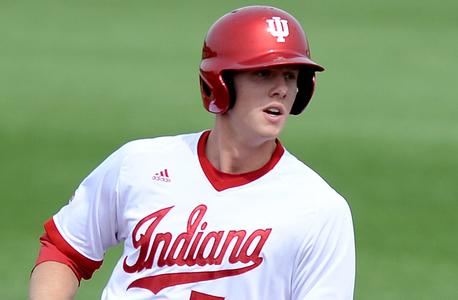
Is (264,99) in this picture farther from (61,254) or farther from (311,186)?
(61,254)

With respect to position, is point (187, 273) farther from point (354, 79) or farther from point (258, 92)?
point (354, 79)

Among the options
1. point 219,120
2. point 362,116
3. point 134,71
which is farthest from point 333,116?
point 219,120

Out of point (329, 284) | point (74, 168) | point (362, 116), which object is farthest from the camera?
point (362, 116)

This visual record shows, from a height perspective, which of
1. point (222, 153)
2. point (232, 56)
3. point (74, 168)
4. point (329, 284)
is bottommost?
point (74, 168)

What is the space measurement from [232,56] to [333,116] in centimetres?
596

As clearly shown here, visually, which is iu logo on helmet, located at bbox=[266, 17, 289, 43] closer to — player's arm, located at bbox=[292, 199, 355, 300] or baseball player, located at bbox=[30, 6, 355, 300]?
baseball player, located at bbox=[30, 6, 355, 300]

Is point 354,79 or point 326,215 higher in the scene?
point 326,215

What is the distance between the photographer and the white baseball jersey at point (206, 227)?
15.4 feet

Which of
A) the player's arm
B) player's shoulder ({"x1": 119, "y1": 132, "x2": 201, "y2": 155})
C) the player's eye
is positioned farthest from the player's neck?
the player's arm

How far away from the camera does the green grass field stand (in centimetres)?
926

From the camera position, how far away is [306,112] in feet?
35.5

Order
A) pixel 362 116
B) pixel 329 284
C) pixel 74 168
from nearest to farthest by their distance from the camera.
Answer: pixel 329 284
pixel 74 168
pixel 362 116

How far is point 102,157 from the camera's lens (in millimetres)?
10031

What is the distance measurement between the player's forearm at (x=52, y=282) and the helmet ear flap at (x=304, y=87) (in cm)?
104
